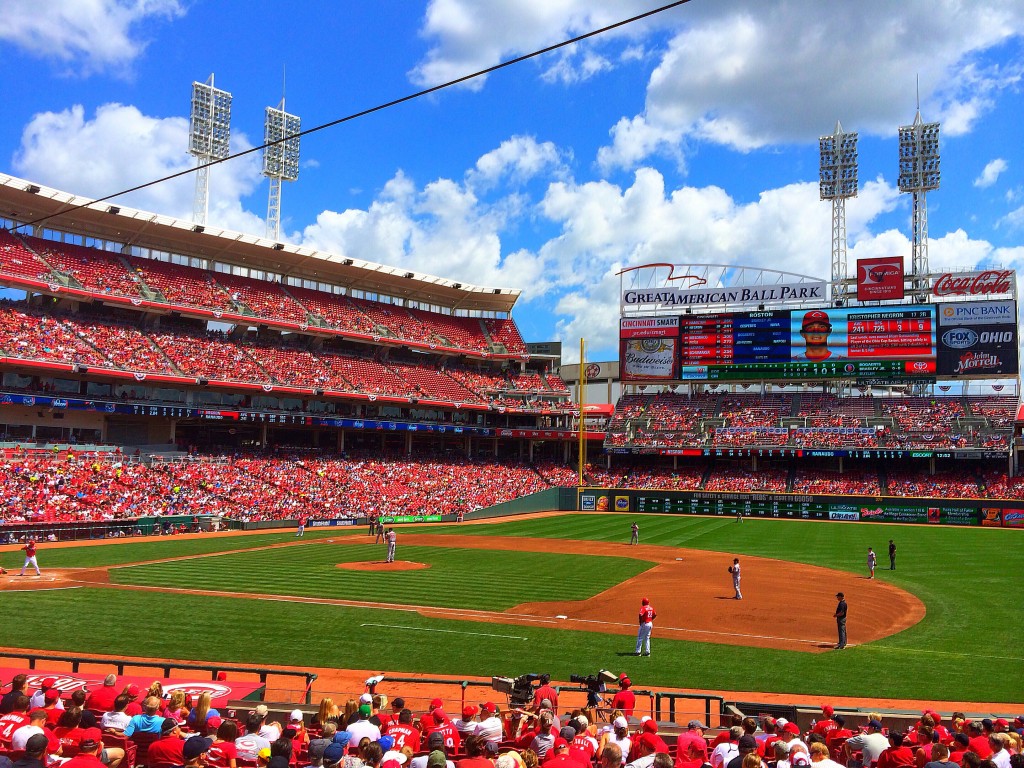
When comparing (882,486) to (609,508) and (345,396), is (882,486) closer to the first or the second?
(609,508)

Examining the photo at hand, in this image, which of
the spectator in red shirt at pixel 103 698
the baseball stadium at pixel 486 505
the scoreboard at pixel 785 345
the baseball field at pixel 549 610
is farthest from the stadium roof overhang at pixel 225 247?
the spectator in red shirt at pixel 103 698

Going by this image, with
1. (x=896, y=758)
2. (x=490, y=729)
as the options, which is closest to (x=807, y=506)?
(x=896, y=758)

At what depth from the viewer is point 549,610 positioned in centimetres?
2217

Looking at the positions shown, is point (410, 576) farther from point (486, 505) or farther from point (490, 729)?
point (486, 505)

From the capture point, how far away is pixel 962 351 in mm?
60344

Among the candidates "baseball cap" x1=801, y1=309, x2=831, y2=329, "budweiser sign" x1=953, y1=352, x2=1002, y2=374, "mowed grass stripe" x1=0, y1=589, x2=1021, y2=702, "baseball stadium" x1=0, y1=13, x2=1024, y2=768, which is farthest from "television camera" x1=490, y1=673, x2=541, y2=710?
"budweiser sign" x1=953, y1=352, x2=1002, y2=374

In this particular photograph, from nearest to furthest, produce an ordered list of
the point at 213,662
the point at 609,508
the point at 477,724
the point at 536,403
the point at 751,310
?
the point at 477,724, the point at 213,662, the point at 609,508, the point at 751,310, the point at 536,403

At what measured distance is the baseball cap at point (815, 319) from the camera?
209 ft

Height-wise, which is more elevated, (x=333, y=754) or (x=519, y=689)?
(x=333, y=754)

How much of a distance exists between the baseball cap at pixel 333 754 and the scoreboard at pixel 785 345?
208 ft

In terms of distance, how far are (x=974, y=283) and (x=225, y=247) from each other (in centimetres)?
6055

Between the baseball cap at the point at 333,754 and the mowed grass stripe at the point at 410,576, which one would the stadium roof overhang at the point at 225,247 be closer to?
the mowed grass stripe at the point at 410,576

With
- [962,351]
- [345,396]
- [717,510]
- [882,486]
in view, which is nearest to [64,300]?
[345,396]

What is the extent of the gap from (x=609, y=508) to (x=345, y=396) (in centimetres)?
2318
